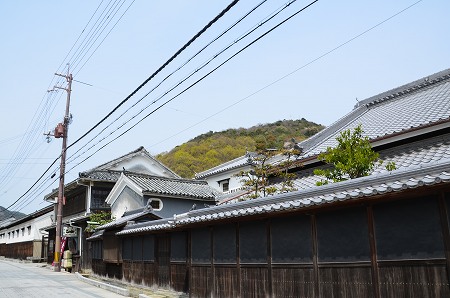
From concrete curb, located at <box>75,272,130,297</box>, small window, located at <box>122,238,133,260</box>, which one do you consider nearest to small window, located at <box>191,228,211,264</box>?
concrete curb, located at <box>75,272,130,297</box>

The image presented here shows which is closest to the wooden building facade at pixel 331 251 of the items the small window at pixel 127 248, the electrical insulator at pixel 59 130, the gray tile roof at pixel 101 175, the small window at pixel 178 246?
the small window at pixel 178 246

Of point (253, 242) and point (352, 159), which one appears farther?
point (253, 242)

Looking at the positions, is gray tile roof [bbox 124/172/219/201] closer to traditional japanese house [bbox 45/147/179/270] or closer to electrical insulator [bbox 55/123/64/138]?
traditional japanese house [bbox 45/147/179/270]

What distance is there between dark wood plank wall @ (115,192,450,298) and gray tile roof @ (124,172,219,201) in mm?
11849

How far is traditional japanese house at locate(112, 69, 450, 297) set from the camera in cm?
734

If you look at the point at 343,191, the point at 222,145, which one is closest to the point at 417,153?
the point at 343,191

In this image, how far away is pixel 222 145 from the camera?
90.9 m

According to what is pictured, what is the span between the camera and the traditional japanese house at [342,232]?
24.1 feet

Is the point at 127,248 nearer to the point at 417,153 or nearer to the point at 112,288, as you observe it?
the point at 112,288

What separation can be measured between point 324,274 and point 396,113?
32.5ft

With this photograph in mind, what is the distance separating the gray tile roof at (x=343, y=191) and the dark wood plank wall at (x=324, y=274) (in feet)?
1.79

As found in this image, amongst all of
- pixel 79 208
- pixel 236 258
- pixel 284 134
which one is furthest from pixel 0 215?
pixel 236 258

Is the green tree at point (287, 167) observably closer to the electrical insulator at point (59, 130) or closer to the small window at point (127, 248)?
the small window at point (127, 248)

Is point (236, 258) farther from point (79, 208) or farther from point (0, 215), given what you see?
point (0, 215)
